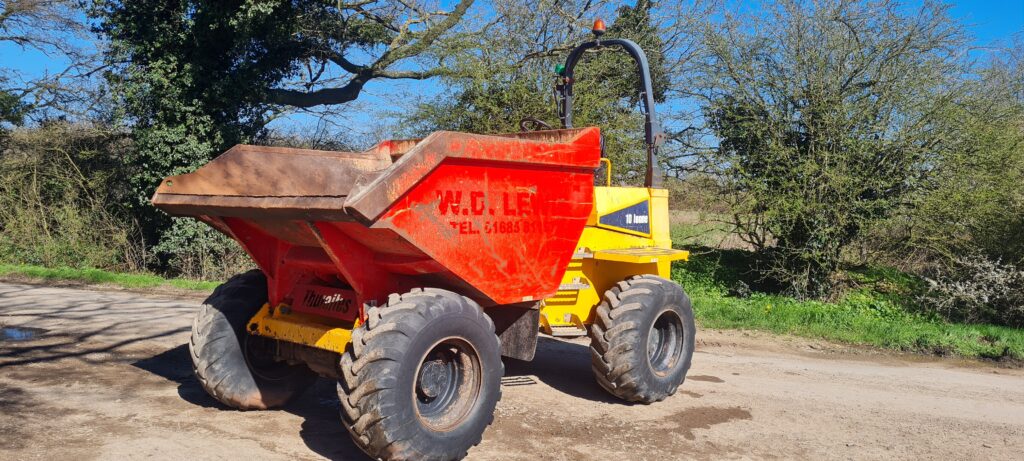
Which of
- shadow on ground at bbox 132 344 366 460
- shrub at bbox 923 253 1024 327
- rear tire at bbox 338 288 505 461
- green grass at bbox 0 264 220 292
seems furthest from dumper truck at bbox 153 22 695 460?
green grass at bbox 0 264 220 292

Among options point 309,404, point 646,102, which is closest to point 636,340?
point 646,102

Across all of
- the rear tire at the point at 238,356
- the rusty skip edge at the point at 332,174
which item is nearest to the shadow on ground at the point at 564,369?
the rusty skip edge at the point at 332,174

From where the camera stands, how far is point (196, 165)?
14500 millimetres

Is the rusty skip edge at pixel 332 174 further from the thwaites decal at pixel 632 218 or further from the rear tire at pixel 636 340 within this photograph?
the rear tire at pixel 636 340

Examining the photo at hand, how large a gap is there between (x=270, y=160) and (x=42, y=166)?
1405 cm

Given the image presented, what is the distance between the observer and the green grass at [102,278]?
1264cm

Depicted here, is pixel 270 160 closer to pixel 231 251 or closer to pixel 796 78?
pixel 796 78

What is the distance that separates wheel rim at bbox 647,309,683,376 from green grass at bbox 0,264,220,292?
844cm

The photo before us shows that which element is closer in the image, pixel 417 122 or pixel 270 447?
pixel 270 447

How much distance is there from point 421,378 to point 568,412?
1.58m

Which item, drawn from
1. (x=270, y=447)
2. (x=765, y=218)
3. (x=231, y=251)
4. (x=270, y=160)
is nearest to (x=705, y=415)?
(x=270, y=447)

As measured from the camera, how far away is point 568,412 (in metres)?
5.54

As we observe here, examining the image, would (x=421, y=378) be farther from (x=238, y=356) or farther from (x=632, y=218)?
(x=632, y=218)

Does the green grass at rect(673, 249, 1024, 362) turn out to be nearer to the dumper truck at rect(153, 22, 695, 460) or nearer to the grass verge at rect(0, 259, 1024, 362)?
the grass verge at rect(0, 259, 1024, 362)
